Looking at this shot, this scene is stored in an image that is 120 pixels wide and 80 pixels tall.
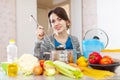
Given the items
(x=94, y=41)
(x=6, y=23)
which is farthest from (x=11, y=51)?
(x=6, y=23)

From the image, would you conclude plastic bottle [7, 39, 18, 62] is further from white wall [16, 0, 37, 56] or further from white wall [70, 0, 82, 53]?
white wall [70, 0, 82, 53]

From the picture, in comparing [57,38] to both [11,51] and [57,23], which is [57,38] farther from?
[11,51]

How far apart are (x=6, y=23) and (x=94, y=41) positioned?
3.03 feet

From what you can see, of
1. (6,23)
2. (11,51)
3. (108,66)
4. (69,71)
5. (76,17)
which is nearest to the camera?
(69,71)

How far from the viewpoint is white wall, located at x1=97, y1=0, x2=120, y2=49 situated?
1.75 metres

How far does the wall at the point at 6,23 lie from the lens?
1.80 meters

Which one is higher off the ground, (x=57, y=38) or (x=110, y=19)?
(x=110, y=19)

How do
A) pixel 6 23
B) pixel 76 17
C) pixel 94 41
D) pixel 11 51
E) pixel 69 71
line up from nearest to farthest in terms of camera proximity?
1. pixel 69 71
2. pixel 11 51
3. pixel 94 41
4. pixel 6 23
5. pixel 76 17

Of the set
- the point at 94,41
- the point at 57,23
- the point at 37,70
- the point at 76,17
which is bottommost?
the point at 37,70

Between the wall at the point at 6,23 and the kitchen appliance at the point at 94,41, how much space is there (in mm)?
708

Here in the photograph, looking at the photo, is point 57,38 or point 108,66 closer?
point 108,66

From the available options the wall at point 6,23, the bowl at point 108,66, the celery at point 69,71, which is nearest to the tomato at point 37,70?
the celery at point 69,71

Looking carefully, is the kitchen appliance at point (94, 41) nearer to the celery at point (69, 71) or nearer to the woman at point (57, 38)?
the woman at point (57, 38)

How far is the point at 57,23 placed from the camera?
4.53 ft
